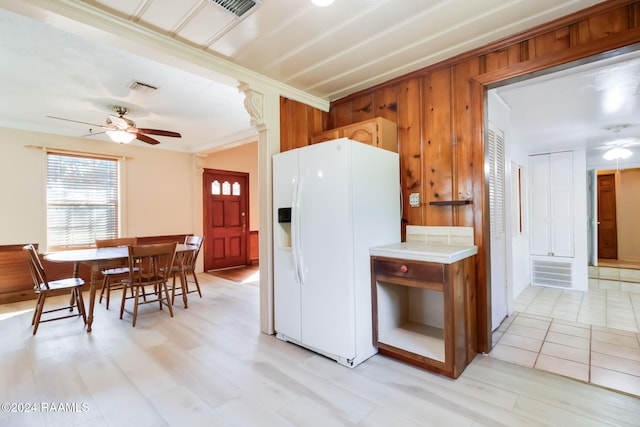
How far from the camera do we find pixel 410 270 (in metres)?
2.22

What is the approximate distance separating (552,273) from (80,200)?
8007 millimetres

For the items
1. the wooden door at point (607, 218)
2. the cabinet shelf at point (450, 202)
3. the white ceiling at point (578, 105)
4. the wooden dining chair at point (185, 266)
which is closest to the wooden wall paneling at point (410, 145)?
the cabinet shelf at point (450, 202)

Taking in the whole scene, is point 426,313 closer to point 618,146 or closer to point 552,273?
point 552,273

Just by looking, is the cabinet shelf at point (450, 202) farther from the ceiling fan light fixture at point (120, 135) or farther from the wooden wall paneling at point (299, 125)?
the ceiling fan light fixture at point (120, 135)

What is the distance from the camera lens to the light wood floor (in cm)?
172

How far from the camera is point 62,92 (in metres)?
3.25

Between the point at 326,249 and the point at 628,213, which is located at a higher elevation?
the point at 628,213

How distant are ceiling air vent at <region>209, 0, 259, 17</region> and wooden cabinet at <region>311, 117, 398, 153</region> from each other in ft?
4.39

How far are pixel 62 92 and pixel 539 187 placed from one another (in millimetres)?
7082

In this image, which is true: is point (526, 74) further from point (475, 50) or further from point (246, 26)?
point (246, 26)

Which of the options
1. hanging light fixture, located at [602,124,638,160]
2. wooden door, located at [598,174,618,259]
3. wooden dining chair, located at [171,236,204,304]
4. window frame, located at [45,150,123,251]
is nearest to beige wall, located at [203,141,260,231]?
window frame, located at [45,150,123,251]

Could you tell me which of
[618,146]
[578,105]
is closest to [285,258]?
[578,105]

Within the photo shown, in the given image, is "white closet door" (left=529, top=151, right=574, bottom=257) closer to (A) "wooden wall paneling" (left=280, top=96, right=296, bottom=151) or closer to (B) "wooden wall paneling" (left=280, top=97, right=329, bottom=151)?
(B) "wooden wall paneling" (left=280, top=97, right=329, bottom=151)

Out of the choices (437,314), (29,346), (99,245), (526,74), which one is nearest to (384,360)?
(437,314)
